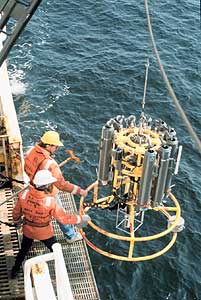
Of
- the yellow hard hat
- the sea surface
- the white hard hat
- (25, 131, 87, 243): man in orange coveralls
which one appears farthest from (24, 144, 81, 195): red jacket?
the sea surface

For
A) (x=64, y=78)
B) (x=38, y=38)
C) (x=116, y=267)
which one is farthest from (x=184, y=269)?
(x=38, y=38)

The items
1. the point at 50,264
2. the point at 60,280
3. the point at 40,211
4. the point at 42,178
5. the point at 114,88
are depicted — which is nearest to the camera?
the point at 60,280

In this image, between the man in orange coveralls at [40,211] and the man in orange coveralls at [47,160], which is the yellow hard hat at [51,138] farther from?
the man in orange coveralls at [40,211]

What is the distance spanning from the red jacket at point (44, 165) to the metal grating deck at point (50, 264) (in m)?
2.19

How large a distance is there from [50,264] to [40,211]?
93.1 inches

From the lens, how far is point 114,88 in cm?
2408

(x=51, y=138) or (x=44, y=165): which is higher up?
(x=51, y=138)

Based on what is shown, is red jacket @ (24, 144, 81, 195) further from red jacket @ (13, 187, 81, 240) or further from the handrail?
the handrail

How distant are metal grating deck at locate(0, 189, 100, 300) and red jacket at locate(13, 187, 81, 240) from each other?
1358mm

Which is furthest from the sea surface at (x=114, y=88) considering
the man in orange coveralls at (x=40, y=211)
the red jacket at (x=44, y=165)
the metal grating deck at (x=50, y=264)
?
the red jacket at (x=44, y=165)

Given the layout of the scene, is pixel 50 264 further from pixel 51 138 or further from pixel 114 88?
pixel 114 88

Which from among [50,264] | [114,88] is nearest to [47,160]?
[50,264]

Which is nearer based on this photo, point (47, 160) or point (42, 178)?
point (42, 178)

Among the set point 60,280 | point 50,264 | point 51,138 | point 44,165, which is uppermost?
point 51,138
